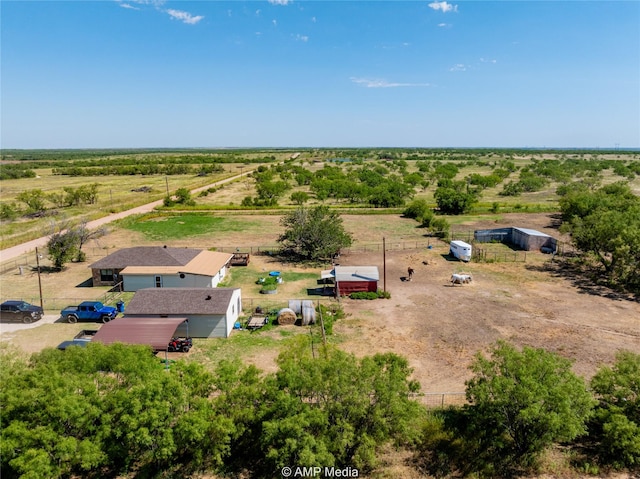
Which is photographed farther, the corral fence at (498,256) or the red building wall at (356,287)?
the corral fence at (498,256)

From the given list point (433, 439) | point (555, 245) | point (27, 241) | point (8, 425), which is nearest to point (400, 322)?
point (433, 439)

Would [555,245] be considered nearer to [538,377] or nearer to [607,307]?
[607,307]

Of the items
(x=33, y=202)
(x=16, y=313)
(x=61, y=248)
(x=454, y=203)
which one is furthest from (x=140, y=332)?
(x=33, y=202)

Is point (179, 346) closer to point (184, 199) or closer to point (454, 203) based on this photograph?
point (454, 203)

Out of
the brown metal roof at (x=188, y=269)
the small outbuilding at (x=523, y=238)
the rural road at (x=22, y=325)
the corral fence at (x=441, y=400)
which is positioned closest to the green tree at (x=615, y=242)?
the small outbuilding at (x=523, y=238)

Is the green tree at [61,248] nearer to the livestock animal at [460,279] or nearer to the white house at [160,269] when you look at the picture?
the white house at [160,269]

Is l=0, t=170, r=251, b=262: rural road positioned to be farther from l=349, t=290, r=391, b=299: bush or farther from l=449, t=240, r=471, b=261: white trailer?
l=449, t=240, r=471, b=261: white trailer

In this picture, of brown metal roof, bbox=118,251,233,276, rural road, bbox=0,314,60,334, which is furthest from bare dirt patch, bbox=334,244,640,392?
rural road, bbox=0,314,60,334
